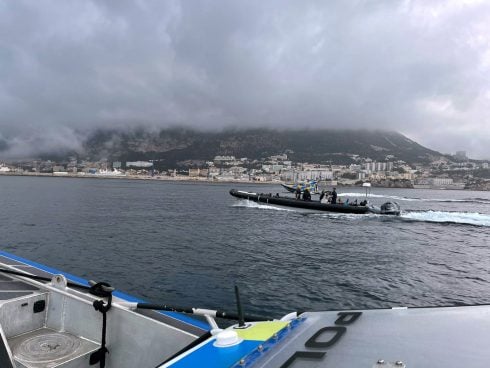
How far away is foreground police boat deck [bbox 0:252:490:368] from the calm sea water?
6536mm

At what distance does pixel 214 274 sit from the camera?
50.1 ft

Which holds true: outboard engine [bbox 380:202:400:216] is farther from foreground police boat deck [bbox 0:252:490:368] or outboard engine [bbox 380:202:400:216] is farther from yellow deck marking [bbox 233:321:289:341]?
yellow deck marking [bbox 233:321:289:341]

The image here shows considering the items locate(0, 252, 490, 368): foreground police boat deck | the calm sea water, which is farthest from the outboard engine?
locate(0, 252, 490, 368): foreground police boat deck

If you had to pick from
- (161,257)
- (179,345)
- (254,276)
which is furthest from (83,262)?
(179,345)

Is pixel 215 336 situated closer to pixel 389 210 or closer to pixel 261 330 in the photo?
pixel 261 330

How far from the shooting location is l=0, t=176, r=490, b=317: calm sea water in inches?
506

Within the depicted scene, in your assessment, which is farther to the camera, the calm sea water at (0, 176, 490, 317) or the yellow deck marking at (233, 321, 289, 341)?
the calm sea water at (0, 176, 490, 317)

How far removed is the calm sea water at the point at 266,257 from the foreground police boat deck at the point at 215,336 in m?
6.54

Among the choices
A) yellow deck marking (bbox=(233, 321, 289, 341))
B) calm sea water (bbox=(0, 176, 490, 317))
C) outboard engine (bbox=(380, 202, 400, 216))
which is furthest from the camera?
outboard engine (bbox=(380, 202, 400, 216))

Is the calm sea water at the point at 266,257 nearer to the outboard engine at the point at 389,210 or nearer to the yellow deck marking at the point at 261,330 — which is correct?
the outboard engine at the point at 389,210

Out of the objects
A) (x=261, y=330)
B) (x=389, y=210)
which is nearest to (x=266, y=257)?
(x=261, y=330)

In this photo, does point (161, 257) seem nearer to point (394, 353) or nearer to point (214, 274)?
point (214, 274)

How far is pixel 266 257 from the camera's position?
1897 centimetres

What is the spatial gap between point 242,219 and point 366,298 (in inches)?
901
